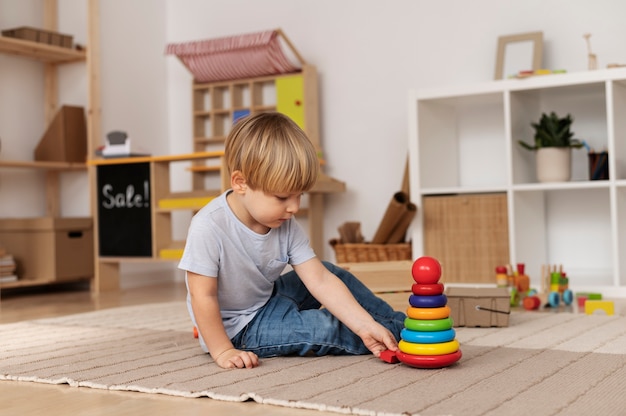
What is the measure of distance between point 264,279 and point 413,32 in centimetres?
228

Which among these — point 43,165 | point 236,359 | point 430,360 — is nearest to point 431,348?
point 430,360

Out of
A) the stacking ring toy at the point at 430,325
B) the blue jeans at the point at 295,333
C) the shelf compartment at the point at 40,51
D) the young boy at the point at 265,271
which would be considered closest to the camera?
Answer: the stacking ring toy at the point at 430,325

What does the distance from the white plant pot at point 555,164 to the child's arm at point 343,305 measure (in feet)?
5.32

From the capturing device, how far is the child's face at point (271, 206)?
148 cm

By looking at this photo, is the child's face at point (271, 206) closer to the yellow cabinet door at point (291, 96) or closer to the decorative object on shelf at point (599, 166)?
the decorative object on shelf at point (599, 166)

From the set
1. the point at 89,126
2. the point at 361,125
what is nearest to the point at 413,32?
the point at 361,125

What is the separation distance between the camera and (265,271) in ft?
5.31

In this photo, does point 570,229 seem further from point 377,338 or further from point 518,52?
point 377,338

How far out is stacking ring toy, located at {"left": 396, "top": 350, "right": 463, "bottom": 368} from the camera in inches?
54.2

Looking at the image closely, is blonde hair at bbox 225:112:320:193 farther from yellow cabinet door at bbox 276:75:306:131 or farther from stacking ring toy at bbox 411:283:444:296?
yellow cabinet door at bbox 276:75:306:131

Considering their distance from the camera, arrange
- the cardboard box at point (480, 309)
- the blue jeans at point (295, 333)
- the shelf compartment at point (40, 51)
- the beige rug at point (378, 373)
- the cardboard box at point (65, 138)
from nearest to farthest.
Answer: the beige rug at point (378, 373)
the blue jeans at point (295, 333)
the cardboard box at point (480, 309)
the shelf compartment at point (40, 51)
the cardboard box at point (65, 138)

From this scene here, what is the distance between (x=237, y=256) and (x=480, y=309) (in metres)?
0.74

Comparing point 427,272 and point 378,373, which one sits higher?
point 427,272

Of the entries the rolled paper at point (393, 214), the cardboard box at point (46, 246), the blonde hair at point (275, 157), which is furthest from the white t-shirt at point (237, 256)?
the cardboard box at point (46, 246)
